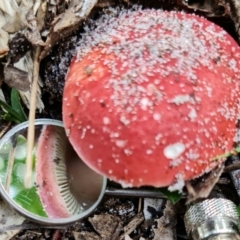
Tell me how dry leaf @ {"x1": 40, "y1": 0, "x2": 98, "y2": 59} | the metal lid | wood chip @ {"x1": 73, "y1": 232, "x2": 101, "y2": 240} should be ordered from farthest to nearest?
1. wood chip @ {"x1": 73, "y1": 232, "x2": 101, "y2": 240}
2. the metal lid
3. dry leaf @ {"x1": 40, "y1": 0, "x2": 98, "y2": 59}

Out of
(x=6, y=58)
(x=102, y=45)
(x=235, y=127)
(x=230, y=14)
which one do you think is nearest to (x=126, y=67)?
(x=102, y=45)

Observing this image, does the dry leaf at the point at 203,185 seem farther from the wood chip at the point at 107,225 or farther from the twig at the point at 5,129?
the twig at the point at 5,129

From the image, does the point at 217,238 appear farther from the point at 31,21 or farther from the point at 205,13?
the point at 31,21

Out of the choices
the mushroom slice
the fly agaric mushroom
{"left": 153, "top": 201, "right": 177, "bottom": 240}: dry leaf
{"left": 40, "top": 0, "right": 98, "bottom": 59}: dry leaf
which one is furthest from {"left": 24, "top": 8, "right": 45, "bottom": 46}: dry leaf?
{"left": 153, "top": 201, "right": 177, "bottom": 240}: dry leaf

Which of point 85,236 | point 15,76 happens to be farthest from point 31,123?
point 85,236

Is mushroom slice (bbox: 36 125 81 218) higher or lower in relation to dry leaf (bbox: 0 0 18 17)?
lower

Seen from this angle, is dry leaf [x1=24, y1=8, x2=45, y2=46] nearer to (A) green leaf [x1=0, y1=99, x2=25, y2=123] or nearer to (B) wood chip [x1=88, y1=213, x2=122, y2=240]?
(A) green leaf [x1=0, y1=99, x2=25, y2=123]
